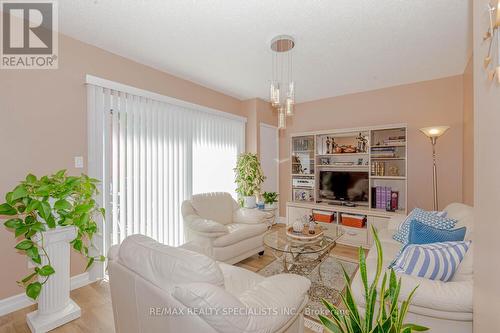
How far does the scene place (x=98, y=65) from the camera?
279cm

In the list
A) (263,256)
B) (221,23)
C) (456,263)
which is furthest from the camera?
(263,256)

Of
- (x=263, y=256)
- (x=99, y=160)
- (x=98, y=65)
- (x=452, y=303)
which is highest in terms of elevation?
(x=98, y=65)

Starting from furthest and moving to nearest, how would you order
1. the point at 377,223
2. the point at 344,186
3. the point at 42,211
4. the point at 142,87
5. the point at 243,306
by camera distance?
the point at 344,186 < the point at 377,223 < the point at 142,87 < the point at 42,211 < the point at 243,306

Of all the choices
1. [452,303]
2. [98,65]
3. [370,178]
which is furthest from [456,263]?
[98,65]

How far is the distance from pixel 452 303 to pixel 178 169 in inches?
132

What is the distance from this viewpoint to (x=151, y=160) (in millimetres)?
3293

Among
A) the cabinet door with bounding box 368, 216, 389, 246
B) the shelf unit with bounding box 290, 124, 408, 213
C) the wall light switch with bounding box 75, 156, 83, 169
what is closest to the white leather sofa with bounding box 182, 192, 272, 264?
the wall light switch with bounding box 75, 156, 83, 169

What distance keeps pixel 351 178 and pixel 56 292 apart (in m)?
4.33

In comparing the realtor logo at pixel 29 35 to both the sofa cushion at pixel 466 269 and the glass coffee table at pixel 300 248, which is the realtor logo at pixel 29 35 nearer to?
the glass coffee table at pixel 300 248

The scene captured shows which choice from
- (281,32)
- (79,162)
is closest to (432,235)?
(281,32)

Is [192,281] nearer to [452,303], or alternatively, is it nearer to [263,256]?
[452,303]

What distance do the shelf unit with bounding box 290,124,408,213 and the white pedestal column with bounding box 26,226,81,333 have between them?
3.93 meters

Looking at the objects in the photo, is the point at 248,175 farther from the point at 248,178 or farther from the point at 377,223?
the point at 377,223

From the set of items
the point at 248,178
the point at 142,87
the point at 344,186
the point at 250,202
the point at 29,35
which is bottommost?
the point at 250,202
